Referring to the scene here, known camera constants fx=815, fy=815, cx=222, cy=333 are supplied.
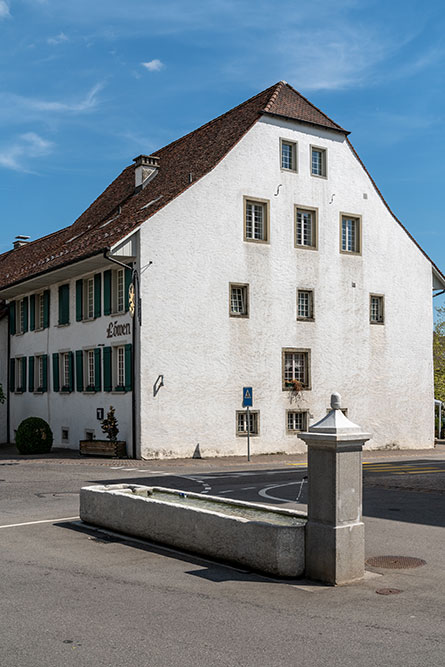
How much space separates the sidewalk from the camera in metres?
24.5

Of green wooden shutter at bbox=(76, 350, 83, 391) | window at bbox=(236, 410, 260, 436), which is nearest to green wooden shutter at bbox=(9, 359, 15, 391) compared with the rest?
green wooden shutter at bbox=(76, 350, 83, 391)

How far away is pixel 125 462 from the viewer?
82.2 ft

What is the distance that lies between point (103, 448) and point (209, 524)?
18.1 m

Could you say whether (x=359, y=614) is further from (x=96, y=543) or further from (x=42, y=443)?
(x=42, y=443)

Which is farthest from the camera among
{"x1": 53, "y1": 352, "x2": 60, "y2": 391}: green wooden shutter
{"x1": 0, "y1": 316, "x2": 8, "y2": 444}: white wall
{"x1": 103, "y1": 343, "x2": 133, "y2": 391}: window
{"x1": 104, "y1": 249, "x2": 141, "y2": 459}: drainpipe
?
{"x1": 0, "y1": 316, "x2": 8, "y2": 444}: white wall

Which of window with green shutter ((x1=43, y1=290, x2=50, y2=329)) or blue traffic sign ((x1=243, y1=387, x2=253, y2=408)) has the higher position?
window with green shutter ((x1=43, y1=290, x2=50, y2=329))

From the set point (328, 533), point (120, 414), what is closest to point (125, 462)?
point (120, 414)

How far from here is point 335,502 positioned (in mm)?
8039

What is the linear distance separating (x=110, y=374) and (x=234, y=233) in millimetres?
6557

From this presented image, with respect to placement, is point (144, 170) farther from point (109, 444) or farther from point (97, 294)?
point (109, 444)

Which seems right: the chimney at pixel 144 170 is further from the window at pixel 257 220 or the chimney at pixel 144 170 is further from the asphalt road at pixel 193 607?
the asphalt road at pixel 193 607

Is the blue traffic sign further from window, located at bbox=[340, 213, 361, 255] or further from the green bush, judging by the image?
window, located at bbox=[340, 213, 361, 255]

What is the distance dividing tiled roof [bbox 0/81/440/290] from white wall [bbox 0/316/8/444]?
2.13 meters

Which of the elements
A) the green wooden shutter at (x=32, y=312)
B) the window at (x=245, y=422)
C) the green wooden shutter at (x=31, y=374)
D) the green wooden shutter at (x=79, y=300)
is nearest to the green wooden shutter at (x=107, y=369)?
the green wooden shutter at (x=79, y=300)
